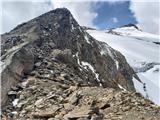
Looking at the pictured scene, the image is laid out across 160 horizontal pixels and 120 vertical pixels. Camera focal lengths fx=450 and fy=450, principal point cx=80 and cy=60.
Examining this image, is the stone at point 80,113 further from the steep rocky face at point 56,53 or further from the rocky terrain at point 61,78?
the steep rocky face at point 56,53

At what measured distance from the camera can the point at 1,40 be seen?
32.2 metres

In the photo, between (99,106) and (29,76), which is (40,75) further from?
(99,106)

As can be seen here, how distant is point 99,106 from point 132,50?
140 feet

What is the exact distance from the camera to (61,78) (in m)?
25.2

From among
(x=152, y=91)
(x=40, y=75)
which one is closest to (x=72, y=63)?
(x=40, y=75)

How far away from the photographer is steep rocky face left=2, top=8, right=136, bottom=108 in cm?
2528

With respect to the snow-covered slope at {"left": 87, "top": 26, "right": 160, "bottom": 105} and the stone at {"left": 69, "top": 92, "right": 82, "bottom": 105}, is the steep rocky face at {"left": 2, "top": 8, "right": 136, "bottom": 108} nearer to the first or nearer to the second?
the snow-covered slope at {"left": 87, "top": 26, "right": 160, "bottom": 105}

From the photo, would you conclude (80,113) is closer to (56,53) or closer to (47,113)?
(47,113)

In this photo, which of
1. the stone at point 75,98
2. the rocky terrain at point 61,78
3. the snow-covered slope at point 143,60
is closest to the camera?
the rocky terrain at point 61,78

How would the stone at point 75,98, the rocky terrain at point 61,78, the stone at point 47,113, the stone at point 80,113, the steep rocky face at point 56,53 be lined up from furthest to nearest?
the steep rocky face at point 56,53
the stone at point 75,98
the stone at point 47,113
the rocky terrain at point 61,78
the stone at point 80,113

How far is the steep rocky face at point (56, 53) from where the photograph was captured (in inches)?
995

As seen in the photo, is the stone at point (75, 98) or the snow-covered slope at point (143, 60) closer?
the stone at point (75, 98)

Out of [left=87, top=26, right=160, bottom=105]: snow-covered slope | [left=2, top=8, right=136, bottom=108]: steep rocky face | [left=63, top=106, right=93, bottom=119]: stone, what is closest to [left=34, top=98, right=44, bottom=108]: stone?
[left=2, top=8, right=136, bottom=108]: steep rocky face

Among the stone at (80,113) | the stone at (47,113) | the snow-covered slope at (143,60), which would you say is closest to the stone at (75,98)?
the stone at (47,113)
